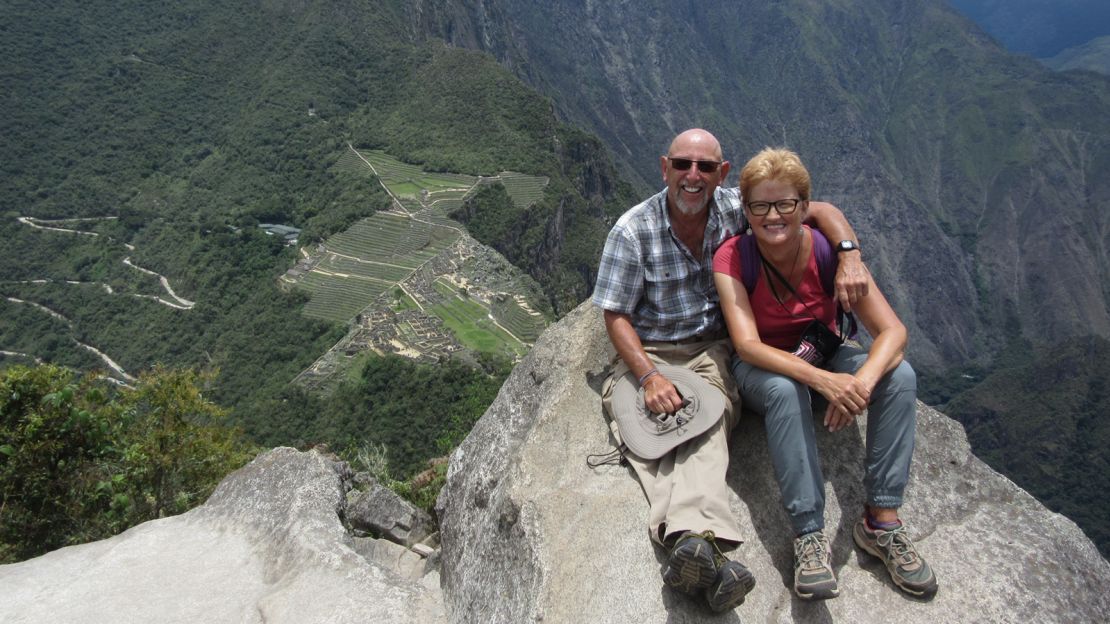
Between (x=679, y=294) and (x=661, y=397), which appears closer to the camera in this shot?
(x=661, y=397)

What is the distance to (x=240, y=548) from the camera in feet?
20.7

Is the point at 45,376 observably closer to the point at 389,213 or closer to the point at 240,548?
the point at 240,548

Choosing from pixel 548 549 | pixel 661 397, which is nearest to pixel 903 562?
pixel 661 397

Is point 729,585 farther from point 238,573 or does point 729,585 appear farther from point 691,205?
point 238,573

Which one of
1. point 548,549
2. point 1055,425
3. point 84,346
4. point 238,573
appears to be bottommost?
point 1055,425

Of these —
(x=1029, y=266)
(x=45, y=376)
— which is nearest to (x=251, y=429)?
(x=45, y=376)

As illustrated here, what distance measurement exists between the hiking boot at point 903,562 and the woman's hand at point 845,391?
2.54 ft

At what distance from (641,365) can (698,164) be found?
156 cm

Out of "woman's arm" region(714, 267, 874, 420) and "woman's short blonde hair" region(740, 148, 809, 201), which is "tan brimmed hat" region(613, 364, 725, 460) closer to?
"woman's arm" region(714, 267, 874, 420)

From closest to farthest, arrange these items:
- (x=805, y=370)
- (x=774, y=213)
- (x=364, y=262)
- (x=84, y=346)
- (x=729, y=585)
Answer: (x=729, y=585) → (x=805, y=370) → (x=774, y=213) → (x=84, y=346) → (x=364, y=262)

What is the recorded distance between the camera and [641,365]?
5.33 metres

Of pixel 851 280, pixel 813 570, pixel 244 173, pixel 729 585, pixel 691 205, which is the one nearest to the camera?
pixel 729 585

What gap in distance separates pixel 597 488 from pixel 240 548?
11.1 feet

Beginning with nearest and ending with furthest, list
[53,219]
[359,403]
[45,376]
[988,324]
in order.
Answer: [45,376]
[359,403]
[53,219]
[988,324]
